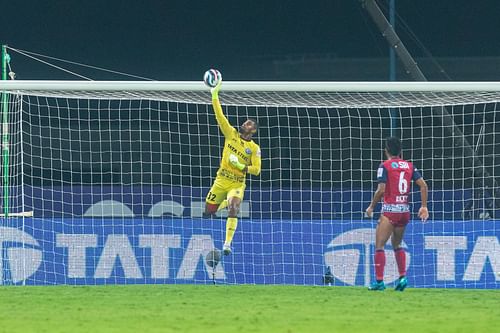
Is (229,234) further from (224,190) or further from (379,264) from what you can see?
(379,264)

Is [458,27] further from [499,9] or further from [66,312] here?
[66,312]

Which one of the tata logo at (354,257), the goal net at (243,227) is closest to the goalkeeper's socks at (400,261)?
the goal net at (243,227)

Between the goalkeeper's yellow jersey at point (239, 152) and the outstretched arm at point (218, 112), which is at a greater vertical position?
the outstretched arm at point (218, 112)

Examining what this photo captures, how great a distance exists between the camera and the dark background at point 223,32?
2806 cm

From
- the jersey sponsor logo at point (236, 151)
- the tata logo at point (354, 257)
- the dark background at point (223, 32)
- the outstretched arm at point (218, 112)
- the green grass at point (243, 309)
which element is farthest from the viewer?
the dark background at point (223, 32)

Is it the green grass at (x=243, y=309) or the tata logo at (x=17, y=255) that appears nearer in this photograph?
the green grass at (x=243, y=309)

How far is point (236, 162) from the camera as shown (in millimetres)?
13922

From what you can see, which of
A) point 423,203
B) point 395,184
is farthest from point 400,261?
point 395,184

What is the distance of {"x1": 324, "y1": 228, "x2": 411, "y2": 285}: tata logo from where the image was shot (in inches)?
616

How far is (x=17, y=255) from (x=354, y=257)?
4758 millimetres

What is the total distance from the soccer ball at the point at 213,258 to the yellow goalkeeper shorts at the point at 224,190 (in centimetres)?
102

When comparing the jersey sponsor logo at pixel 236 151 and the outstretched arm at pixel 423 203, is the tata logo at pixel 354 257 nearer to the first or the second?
the jersey sponsor logo at pixel 236 151

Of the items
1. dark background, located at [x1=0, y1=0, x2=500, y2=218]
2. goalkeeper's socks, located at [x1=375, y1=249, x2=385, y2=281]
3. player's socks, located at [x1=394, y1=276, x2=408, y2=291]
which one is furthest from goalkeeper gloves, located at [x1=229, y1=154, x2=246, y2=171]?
dark background, located at [x1=0, y1=0, x2=500, y2=218]

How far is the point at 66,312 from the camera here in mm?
10172
